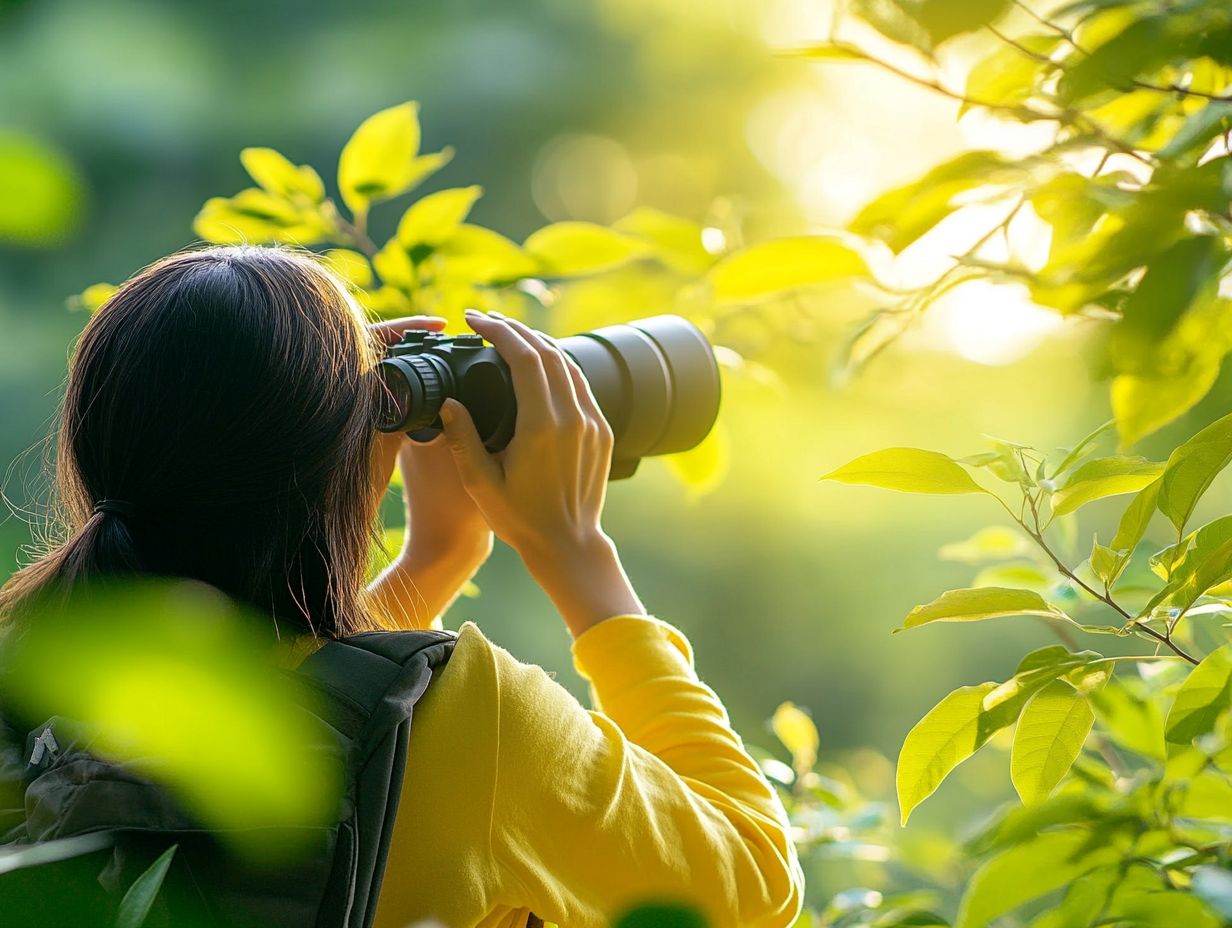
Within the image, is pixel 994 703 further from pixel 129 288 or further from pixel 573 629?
pixel 129 288

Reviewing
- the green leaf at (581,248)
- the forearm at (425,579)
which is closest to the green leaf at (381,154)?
the green leaf at (581,248)

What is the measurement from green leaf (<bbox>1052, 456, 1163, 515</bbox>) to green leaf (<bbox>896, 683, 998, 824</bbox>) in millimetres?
76

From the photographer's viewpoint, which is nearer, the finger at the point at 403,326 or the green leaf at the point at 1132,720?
the green leaf at the point at 1132,720

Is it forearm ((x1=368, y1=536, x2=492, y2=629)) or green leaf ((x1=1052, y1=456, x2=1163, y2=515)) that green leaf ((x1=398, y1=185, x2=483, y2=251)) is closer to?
forearm ((x1=368, y1=536, x2=492, y2=629))

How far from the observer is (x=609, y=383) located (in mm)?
674

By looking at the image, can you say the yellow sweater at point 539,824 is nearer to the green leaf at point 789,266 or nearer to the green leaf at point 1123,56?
the green leaf at point 789,266

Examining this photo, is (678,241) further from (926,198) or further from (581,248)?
(926,198)

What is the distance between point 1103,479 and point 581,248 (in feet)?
1.15

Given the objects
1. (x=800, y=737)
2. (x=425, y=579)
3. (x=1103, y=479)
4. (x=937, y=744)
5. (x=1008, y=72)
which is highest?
(x=1008, y=72)

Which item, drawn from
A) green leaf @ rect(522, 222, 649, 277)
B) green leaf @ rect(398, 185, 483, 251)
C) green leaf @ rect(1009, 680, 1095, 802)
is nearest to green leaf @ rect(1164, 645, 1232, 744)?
green leaf @ rect(1009, 680, 1095, 802)

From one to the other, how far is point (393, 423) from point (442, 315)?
0.22 m

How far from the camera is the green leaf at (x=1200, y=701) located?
406 millimetres

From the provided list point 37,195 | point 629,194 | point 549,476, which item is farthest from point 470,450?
point 629,194

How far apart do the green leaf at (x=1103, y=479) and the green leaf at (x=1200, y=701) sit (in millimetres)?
65
